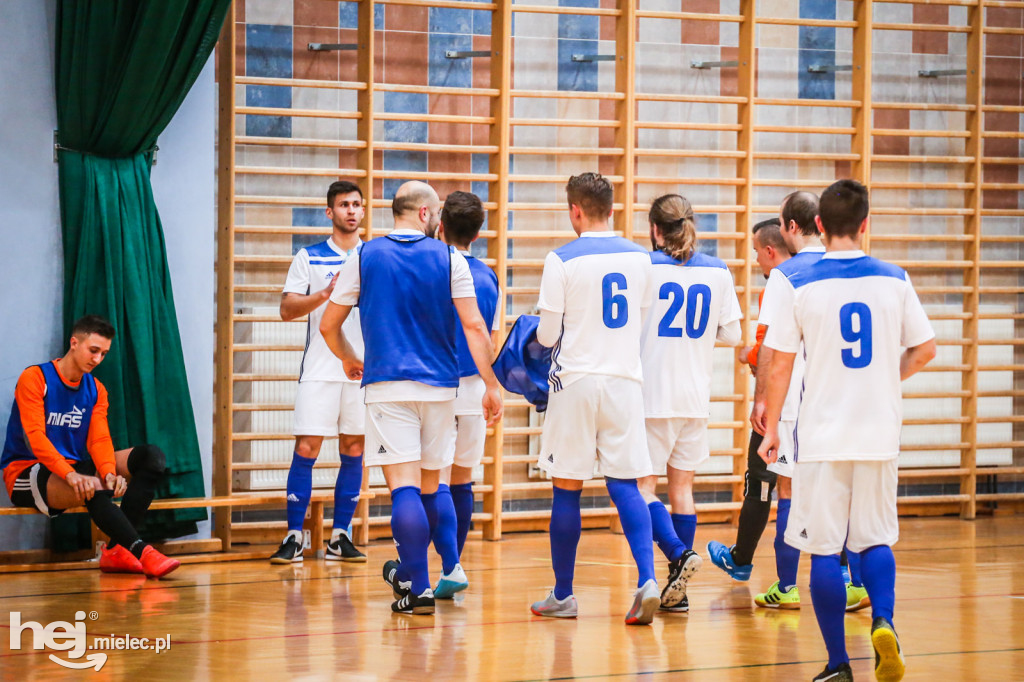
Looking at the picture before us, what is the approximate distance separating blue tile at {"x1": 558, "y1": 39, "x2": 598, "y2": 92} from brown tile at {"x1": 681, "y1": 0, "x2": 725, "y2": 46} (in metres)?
0.61

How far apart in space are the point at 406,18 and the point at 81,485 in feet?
10.2

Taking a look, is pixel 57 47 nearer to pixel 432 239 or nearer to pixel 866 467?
pixel 432 239

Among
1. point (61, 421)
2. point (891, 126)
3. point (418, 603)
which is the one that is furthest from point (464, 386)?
point (891, 126)

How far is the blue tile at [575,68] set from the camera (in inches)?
260

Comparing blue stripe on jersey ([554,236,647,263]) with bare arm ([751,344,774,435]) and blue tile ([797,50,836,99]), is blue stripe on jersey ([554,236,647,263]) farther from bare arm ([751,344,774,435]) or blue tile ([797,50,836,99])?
blue tile ([797,50,836,99])

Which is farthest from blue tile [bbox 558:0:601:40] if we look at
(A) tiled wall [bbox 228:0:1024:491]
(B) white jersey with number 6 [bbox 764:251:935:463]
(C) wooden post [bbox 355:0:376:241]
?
(B) white jersey with number 6 [bbox 764:251:935:463]

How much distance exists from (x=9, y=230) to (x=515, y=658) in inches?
132

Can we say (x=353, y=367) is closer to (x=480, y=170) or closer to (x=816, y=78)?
(x=480, y=170)

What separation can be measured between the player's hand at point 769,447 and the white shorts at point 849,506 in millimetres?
236

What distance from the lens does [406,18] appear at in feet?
20.8

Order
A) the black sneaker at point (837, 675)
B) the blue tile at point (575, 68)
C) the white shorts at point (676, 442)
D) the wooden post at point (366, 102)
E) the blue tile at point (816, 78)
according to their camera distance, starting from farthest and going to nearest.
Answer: the blue tile at point (816, 78) < the blue tile at point (575, 68) < the wooden post at point (366, 102) < the white shorts at point (676, 442) < the black sneaker at point (837, 675)

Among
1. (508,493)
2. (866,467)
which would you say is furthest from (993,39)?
(866,467)

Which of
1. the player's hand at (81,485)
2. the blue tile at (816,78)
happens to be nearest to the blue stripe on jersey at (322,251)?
the player's hand at (81,485)

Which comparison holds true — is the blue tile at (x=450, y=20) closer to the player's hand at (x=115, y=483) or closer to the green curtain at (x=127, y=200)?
the green curtain at (x=127, y=200)
